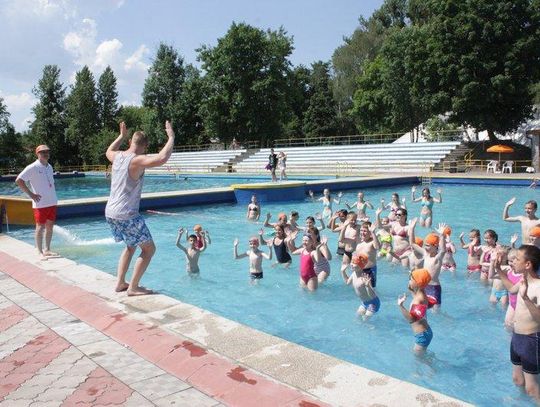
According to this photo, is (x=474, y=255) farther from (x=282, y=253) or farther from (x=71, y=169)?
(x=71, y=169)

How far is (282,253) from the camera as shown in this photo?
959 centimetres

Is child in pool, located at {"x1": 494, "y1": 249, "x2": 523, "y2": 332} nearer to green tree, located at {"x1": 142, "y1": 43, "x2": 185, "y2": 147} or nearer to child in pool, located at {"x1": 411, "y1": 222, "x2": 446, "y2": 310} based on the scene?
child in pool, located at {"x1": 411, "y1": 222, "x2": 446, "y2": 310}

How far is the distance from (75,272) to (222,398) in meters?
4.21

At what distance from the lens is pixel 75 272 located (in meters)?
6.89

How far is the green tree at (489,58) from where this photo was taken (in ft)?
105

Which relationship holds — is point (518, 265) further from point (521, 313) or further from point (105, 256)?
point (105, 256)

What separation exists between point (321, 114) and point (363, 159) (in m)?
26.2

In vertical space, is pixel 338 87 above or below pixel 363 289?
above

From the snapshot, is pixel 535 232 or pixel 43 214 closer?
pixel 535 232

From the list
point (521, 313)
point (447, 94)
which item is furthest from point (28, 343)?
point (447, 94)

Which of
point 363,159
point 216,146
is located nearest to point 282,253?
point 363,159

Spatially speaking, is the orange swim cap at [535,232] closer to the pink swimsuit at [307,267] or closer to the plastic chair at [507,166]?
the pink swimsuit at [307,267]

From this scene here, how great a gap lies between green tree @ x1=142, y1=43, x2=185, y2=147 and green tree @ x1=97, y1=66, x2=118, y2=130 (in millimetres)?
9306

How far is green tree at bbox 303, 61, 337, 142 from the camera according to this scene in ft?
200
